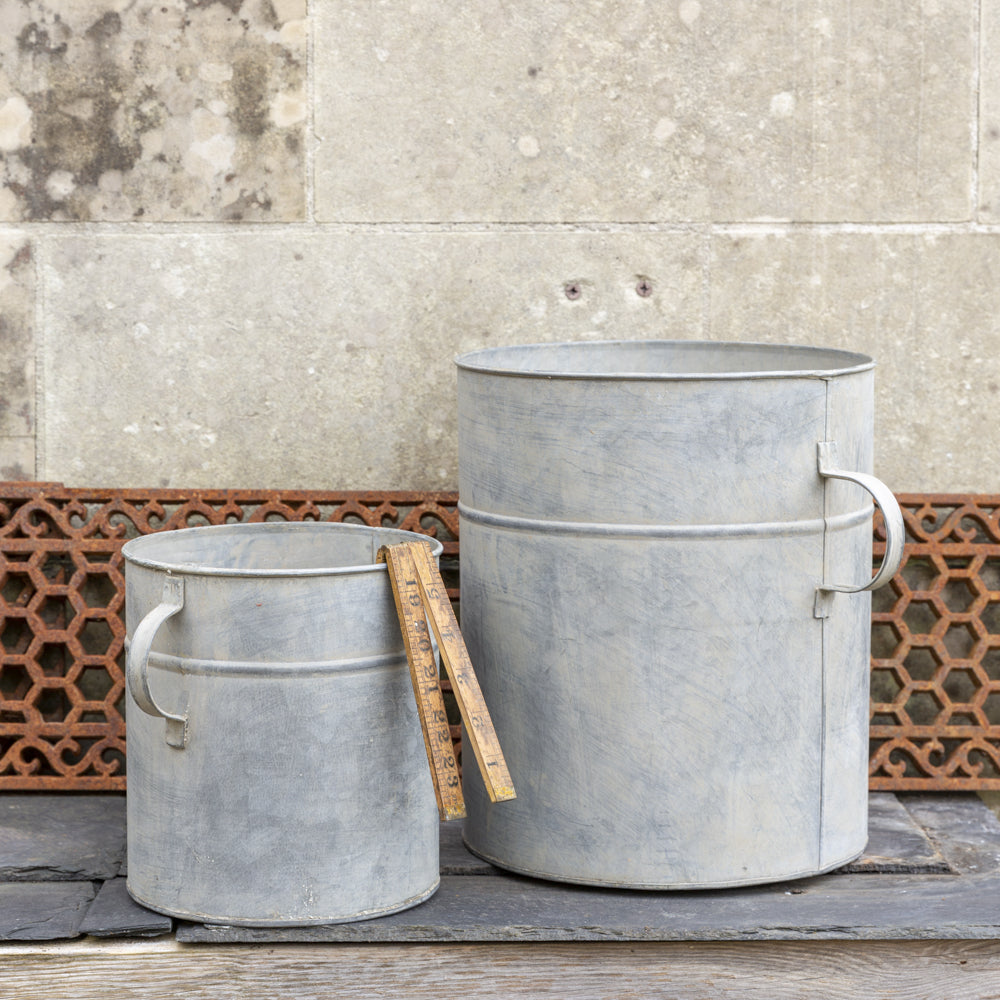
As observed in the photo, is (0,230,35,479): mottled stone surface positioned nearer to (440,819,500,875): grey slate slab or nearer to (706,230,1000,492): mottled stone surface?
(440,819,500,875): grey slate slab

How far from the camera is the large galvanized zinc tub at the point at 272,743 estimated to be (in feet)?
7.51

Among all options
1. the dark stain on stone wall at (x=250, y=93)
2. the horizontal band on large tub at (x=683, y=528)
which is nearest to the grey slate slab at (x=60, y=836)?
the horizontal band on large tub at (x=683, y=528)

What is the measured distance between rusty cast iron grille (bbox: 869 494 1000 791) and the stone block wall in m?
0.11

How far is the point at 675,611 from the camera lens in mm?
2420

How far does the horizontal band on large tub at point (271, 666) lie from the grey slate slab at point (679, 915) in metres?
0.44

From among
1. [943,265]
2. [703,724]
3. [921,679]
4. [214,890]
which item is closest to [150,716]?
[214,890]

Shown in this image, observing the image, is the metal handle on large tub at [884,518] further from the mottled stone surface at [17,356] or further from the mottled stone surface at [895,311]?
the mottled stone surface at [17,356]

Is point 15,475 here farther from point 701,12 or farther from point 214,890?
point 701,12

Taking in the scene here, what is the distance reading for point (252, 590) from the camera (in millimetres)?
2277

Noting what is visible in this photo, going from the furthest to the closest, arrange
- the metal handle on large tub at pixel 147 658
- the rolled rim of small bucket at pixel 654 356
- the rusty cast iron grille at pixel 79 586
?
the rusty cast iron grille at pixel 79 586 → the rolled rim of small bucket at pixel 654 356 → the metal handle on large tub at pixel 147 658

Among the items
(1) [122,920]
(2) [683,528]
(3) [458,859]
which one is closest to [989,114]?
(2) [683,528]

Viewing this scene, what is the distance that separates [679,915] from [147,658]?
1.02 m

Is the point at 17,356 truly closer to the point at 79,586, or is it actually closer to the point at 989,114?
the point at 79,586

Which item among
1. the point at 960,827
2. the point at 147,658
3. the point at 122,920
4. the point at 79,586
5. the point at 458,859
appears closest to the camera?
the point at 147,658
